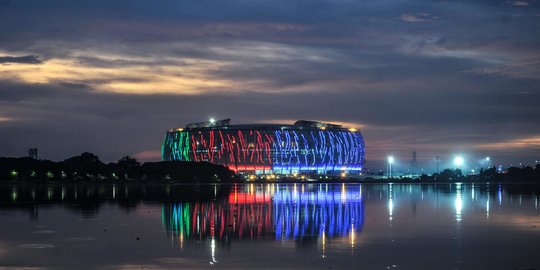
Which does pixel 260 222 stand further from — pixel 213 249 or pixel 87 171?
pixel 87 171

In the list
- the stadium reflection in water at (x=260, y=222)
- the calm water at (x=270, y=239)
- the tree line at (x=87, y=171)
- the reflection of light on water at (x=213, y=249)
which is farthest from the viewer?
the tree line at (x=87, y=171)

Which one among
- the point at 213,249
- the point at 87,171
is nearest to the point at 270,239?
the point at 213,249

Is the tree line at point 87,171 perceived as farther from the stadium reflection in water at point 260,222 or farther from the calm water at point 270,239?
the calm water at point 270,239

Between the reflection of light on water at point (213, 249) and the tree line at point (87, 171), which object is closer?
the reflection of light on water at point (213, 249)

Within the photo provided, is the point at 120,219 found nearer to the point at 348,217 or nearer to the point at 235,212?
the point at 235,212

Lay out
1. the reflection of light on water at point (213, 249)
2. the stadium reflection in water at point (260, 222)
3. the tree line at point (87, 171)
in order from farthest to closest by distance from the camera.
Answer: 1. the tree line at point (87, 171)
2. the stadium reflection in water at point (260, 222)
3. the reflection of light on water at point (213, 249)

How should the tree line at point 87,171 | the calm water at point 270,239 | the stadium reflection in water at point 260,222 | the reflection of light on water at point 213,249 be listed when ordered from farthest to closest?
1. the tree line at point 87,171
2. the stadium reflection in water at point 260,222
3. the reflection of light on water at point 213,249
4. the calm water at point 270,239

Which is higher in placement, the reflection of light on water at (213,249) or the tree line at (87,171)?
the tree line at (87,171)

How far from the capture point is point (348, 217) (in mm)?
46688

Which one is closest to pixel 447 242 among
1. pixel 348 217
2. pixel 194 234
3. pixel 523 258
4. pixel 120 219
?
pixel 523 258

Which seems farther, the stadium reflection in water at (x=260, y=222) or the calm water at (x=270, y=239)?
the stadium reflection in water at (x=260, y=222)

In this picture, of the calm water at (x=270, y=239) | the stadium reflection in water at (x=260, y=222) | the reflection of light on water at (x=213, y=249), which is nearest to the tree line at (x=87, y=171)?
the stadium reflection in water at (x=260, y=222)

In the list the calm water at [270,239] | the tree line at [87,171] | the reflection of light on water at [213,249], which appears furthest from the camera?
the tree line at [87,171]

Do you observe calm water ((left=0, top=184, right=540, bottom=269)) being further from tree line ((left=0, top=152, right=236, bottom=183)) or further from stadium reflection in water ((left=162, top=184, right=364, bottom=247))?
tree line ((left=0, top=152, right=236, bottom=183))
